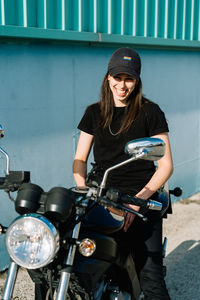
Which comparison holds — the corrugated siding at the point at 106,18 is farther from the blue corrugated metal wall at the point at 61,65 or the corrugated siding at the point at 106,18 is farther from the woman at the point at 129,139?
the woman at the point at 129,139

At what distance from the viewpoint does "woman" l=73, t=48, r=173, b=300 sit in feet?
8.38

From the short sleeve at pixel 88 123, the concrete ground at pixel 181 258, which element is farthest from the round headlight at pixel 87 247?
the concrete ground at pixel 181 258

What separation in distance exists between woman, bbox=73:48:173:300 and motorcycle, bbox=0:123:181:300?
0.34m

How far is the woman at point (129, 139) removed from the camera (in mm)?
2555

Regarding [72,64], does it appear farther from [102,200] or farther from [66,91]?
[102,200]

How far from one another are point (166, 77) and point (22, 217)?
4669mm

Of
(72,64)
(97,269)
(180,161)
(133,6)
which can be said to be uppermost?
(133,6)

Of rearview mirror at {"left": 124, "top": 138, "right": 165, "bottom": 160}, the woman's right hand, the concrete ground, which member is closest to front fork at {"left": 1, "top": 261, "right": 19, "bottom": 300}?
rearview mirror at {"left": 124, "top": 138, "right": 165, "bottom": 160}

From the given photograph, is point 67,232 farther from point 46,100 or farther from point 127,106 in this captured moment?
point 46,100

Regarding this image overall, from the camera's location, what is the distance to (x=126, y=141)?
2.69m

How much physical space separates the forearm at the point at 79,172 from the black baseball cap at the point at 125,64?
0.65m

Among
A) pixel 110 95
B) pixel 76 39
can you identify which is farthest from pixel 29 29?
pixel 110 95

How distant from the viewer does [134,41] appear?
16.6 feet

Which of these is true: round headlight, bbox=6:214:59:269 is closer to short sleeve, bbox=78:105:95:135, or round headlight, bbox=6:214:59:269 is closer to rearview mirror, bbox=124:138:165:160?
rearview mirror, bbox=124:138:165:160
